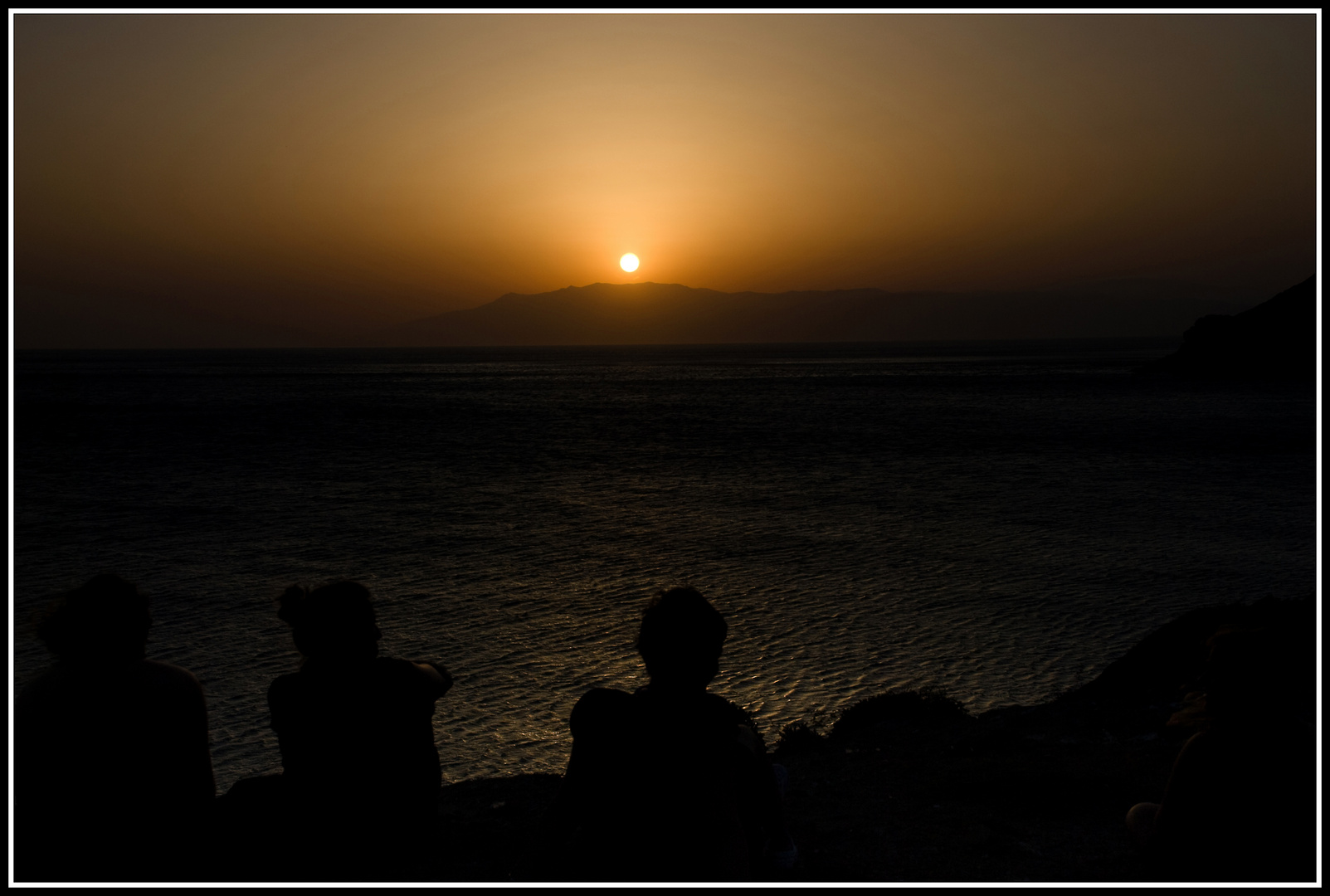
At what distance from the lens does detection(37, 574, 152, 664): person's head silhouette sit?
100 inches

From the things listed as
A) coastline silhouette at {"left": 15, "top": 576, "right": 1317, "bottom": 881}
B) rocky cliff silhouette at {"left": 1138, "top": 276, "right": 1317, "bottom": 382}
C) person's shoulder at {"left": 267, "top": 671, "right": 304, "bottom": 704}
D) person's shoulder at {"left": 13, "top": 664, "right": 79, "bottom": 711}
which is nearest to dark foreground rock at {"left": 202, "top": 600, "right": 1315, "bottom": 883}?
coastline silhouette at {"left": 15, "top": 576, "right": 1317, "bottom": 881}

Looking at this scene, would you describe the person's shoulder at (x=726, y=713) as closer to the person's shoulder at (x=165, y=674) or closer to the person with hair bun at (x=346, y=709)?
the person with hair bun at (x=346, y=709)

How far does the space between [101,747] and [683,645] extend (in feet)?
5.69

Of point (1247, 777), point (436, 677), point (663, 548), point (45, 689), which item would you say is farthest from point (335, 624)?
point (663, 548)

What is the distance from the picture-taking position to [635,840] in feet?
7.39

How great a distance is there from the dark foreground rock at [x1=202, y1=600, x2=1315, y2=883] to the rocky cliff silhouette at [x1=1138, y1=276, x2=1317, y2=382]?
3851 inches

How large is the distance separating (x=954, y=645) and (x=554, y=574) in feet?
21.5

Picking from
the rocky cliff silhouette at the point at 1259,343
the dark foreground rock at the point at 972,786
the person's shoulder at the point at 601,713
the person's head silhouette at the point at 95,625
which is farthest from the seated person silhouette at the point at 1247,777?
the rocky cliff silhouette at the point at 1259,343

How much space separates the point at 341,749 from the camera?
9.57 ft

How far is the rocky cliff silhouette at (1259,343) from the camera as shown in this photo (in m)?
89.4

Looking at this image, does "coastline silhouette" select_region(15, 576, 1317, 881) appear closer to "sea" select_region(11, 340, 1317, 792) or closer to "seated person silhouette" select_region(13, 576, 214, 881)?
"seated person silhouette" select_region(13, 576, 214, 881)

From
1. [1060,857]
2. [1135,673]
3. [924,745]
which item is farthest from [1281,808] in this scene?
[1135,673]

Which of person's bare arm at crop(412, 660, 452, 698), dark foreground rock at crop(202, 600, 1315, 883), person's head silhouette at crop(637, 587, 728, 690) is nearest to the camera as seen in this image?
person's head silhouette at crop(637, 587, 728, 690)

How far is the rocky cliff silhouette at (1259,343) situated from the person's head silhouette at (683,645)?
103 m
